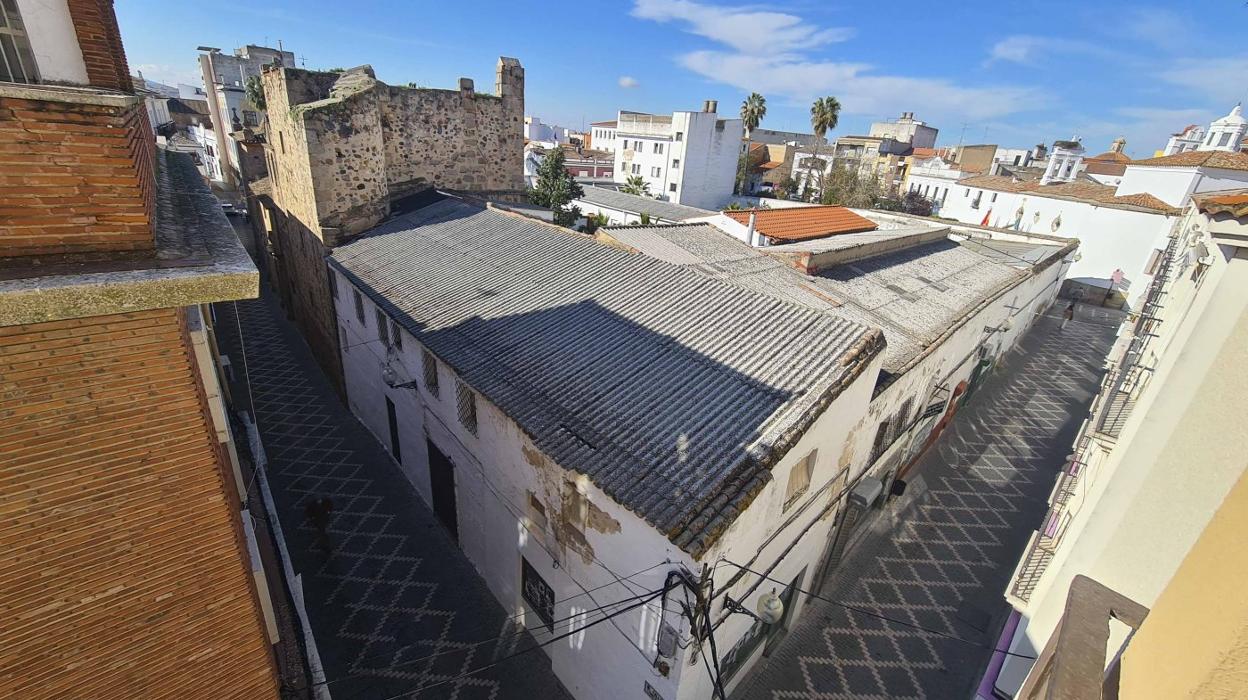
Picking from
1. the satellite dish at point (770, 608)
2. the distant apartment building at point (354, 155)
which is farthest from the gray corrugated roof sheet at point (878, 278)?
the distant apartment building at point (354, 155)

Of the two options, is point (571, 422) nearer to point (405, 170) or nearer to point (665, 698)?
point (665, 698)

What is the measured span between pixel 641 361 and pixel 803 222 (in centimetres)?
1726

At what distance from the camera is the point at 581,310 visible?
458 inches

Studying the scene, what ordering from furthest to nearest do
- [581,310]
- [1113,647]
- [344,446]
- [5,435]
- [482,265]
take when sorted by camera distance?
1. [344,446]
2. [482,265]
3. [581,310]
4. [1113,647]
5. [5,435]

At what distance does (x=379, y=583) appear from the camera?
12.2 metres

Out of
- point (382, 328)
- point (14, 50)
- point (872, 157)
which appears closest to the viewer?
point (14, 50)

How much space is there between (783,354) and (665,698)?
18.6ft

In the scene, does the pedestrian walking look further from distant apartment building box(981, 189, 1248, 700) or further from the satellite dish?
distant apartment building box(981, 189, 1248, 700)

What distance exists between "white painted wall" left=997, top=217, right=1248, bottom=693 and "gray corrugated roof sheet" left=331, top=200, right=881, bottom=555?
3.53 meters

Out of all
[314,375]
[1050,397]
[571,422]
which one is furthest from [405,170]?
[1050,397]

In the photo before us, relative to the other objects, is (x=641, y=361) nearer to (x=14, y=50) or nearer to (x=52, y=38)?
(x=52, y=38)

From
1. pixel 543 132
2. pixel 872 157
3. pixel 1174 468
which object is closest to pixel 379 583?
pixel 1174 468

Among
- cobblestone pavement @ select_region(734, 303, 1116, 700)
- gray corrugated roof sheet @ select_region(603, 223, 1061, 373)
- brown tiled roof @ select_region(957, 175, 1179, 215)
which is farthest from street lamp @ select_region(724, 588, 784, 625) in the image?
brown tiled roof @ select_region(957, 175, 1179, 215)

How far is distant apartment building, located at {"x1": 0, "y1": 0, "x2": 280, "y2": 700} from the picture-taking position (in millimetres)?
3520
